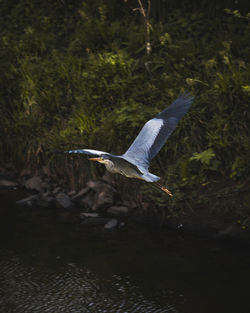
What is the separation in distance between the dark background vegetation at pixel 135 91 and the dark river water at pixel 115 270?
69cm

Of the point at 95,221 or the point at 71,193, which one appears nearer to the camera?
the point at 95,221

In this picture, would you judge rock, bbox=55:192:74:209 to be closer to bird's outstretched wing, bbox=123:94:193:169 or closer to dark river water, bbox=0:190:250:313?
dark river water, bbox=0:190:250:313

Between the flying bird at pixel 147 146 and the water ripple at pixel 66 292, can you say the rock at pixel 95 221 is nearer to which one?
the water ripple at pixel 66 292

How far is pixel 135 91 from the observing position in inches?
307

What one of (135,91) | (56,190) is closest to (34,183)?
(56,190)

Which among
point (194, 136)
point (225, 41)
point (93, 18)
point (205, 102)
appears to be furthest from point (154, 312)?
point (93, 18)

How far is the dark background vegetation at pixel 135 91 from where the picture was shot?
6566 millimetres

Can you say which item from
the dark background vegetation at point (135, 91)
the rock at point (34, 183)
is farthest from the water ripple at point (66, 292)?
the rock at point (34, 183)

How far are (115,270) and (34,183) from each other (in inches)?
114

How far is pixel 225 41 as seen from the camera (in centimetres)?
738

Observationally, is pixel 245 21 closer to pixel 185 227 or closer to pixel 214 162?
pixel 214 162

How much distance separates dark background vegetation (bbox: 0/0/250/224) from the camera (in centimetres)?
657

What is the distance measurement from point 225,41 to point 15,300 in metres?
4.57

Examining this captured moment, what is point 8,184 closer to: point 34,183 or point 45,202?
point 34,183
